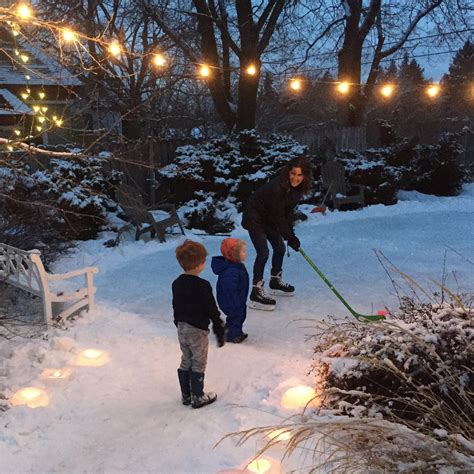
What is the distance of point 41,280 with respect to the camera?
4.71m

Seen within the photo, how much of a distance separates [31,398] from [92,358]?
720 millimetres

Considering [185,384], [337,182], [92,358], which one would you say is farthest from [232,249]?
[337,182]

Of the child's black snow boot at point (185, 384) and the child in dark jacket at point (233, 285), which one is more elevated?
the child in dark jacket at point (233, 285)

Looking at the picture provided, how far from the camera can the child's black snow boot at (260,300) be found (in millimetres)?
5496

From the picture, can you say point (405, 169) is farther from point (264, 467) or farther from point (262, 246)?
point (264, 467)

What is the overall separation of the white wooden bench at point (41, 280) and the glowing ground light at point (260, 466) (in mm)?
2865

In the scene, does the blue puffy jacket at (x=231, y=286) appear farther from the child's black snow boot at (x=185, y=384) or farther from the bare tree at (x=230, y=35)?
the bare tree at (x=230, y=35)

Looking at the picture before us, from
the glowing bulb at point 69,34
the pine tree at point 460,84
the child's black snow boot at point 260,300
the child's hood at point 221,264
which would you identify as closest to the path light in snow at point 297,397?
the child's hood at point 221,264

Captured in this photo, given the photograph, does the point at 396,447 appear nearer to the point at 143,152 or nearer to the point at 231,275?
the point at 231,275

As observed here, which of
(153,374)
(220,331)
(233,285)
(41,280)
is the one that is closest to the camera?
(220,331)

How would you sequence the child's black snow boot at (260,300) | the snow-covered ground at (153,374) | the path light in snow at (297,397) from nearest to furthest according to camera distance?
the snow-covered ground at (153,374)
the path light in snow at (297,397)
the child's black snow boot at (260,300)

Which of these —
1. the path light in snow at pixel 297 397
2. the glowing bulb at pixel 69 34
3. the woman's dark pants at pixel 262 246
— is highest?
the glowing bulb at pixel 69 34

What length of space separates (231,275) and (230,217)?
639cm

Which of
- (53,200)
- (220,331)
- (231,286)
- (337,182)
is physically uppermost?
(53,200)
